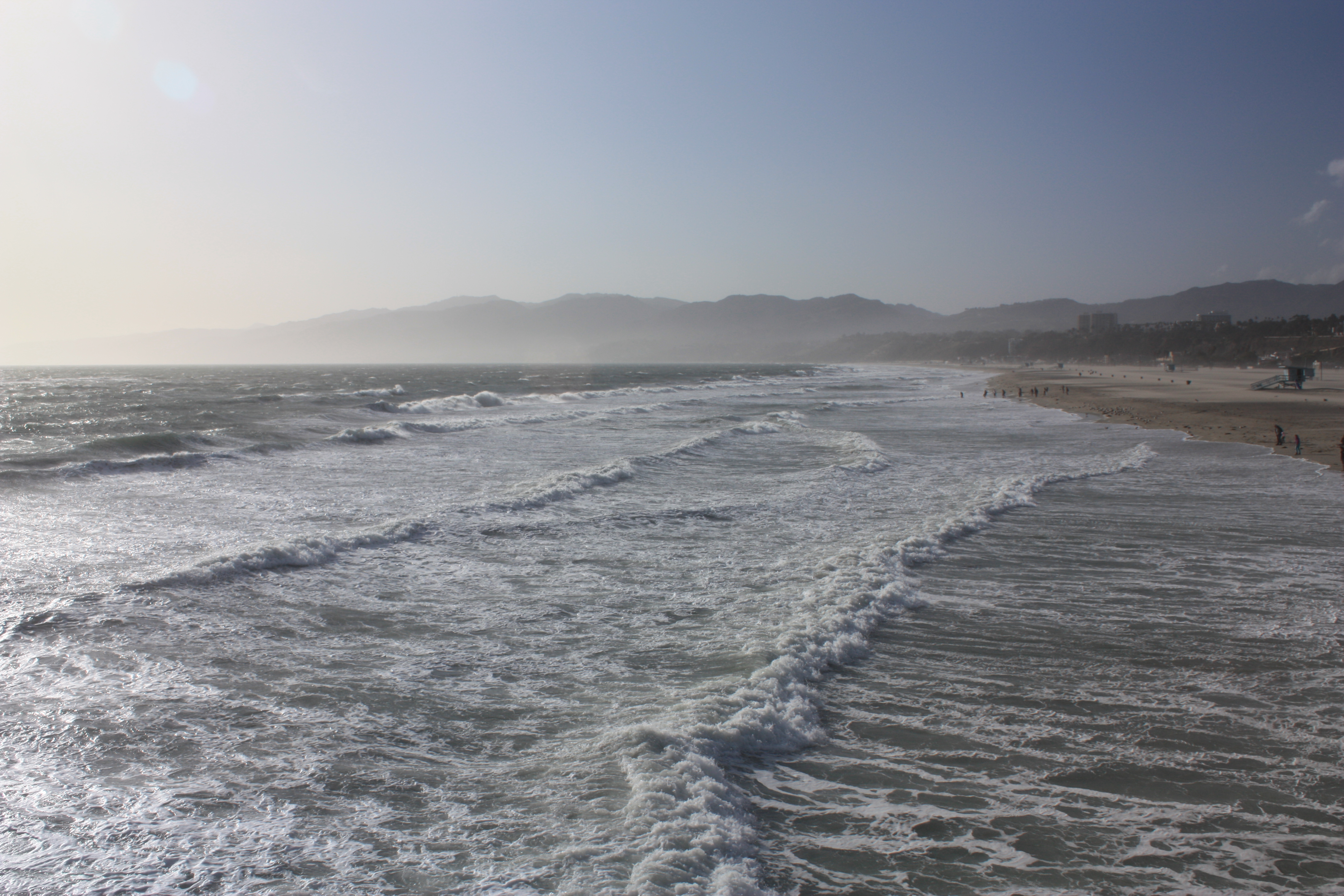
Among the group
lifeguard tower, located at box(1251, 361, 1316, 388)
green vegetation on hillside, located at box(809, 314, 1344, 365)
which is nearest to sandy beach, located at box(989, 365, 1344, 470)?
lifeguard tower, located at box(1251, 361, 1316, 388)

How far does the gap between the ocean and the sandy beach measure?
33.8 ft

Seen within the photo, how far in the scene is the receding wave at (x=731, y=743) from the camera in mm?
3725

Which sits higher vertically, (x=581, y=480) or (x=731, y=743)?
(x=581, y=480)

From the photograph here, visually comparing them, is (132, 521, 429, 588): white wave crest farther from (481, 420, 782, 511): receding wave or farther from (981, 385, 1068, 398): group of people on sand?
(981, 385, 1068, 398): group of people on sand

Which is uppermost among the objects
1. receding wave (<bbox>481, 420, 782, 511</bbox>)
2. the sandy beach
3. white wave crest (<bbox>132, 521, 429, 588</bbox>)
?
the sandy beach

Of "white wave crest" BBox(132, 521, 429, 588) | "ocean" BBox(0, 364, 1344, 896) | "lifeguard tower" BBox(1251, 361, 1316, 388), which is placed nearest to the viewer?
"ocean" BBox(0, 364, 1344, 896)

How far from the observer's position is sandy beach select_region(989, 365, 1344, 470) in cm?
2339

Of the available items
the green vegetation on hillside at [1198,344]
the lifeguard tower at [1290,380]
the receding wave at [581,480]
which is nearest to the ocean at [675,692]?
→ the receding wave at [581,480]

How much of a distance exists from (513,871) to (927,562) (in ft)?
24.1

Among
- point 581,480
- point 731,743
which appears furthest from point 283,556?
point 731,743

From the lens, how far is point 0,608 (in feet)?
24.9

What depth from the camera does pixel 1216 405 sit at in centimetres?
3700

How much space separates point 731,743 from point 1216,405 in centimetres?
4246

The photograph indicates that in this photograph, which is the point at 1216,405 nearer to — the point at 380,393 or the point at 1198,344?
the point at 380,393
